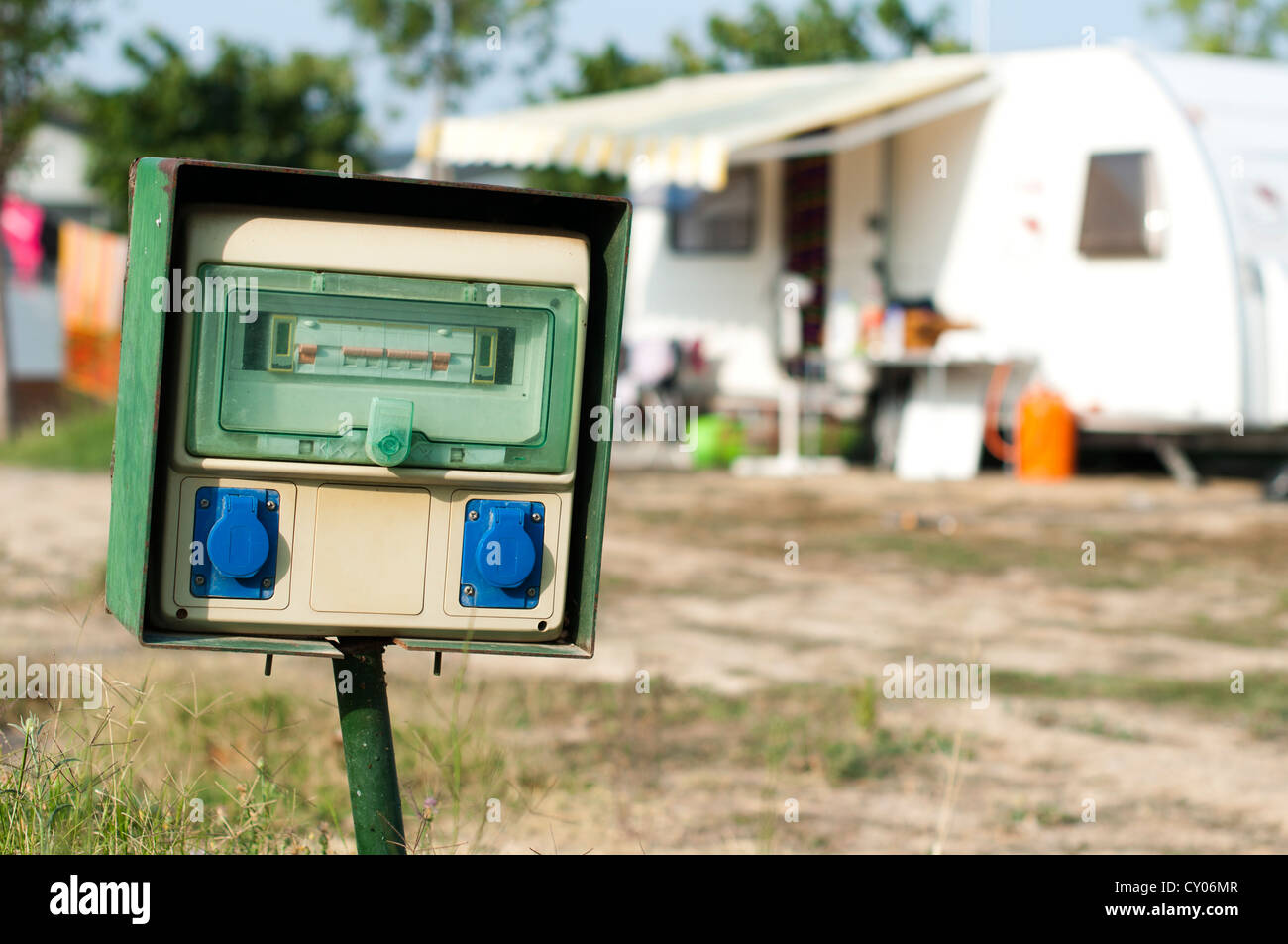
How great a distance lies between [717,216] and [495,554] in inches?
535

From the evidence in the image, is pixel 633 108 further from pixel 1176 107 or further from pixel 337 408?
pixel 337 408

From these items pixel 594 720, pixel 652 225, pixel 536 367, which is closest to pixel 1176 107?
pixel 652 225

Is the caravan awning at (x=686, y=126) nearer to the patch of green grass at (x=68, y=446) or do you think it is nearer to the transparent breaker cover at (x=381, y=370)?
the patch of green grass at (x=68, y=446)

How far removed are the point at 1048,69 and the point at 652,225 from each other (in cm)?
447

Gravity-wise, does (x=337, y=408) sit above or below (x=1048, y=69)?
below

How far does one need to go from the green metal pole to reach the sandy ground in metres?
0.77

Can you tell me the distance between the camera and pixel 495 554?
201cm

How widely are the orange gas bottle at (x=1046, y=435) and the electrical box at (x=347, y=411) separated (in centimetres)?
1061

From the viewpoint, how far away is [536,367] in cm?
206

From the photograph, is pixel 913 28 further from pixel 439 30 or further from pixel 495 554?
pixel 495 554

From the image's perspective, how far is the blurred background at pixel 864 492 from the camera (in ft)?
14.6
